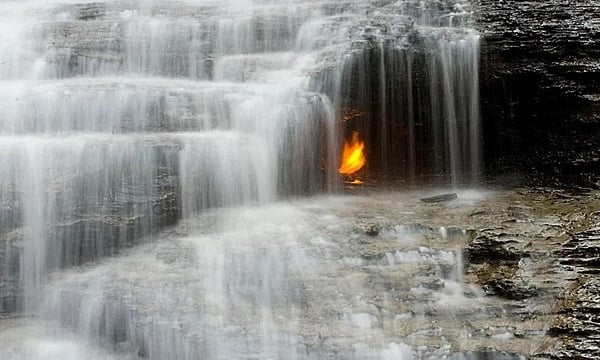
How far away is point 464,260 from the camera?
669 centimetres

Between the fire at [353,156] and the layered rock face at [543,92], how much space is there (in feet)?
5.99

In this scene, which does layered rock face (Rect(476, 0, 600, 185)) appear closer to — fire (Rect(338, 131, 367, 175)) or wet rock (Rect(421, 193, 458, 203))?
wet rock (Rect(421, 193, 458, 203))

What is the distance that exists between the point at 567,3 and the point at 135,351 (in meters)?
7.81

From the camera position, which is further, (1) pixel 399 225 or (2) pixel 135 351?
(1) pixel 399 225

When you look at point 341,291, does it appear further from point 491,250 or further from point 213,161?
point 213,161

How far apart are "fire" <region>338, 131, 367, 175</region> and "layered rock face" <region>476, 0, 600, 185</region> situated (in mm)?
1825

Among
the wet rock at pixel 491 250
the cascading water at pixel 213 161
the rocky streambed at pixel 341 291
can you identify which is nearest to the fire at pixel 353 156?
the cascading water at pixel 213 161

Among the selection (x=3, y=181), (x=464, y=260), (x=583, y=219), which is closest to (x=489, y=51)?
(x=583, y=219)

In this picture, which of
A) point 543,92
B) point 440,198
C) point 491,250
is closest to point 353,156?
point 440,198

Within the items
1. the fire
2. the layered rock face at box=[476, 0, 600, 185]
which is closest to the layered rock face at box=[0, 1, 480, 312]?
the fire

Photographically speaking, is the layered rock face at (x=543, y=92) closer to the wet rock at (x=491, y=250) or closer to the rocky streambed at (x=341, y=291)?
the rocky streambed at (x=341, y=291)

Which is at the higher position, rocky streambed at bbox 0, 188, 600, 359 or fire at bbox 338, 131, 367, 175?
fire at bbox 338, 131, 367, 175

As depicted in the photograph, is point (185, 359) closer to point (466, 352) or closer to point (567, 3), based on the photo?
point (466, 352)

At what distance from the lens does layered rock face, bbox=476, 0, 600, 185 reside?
8.99 meters
